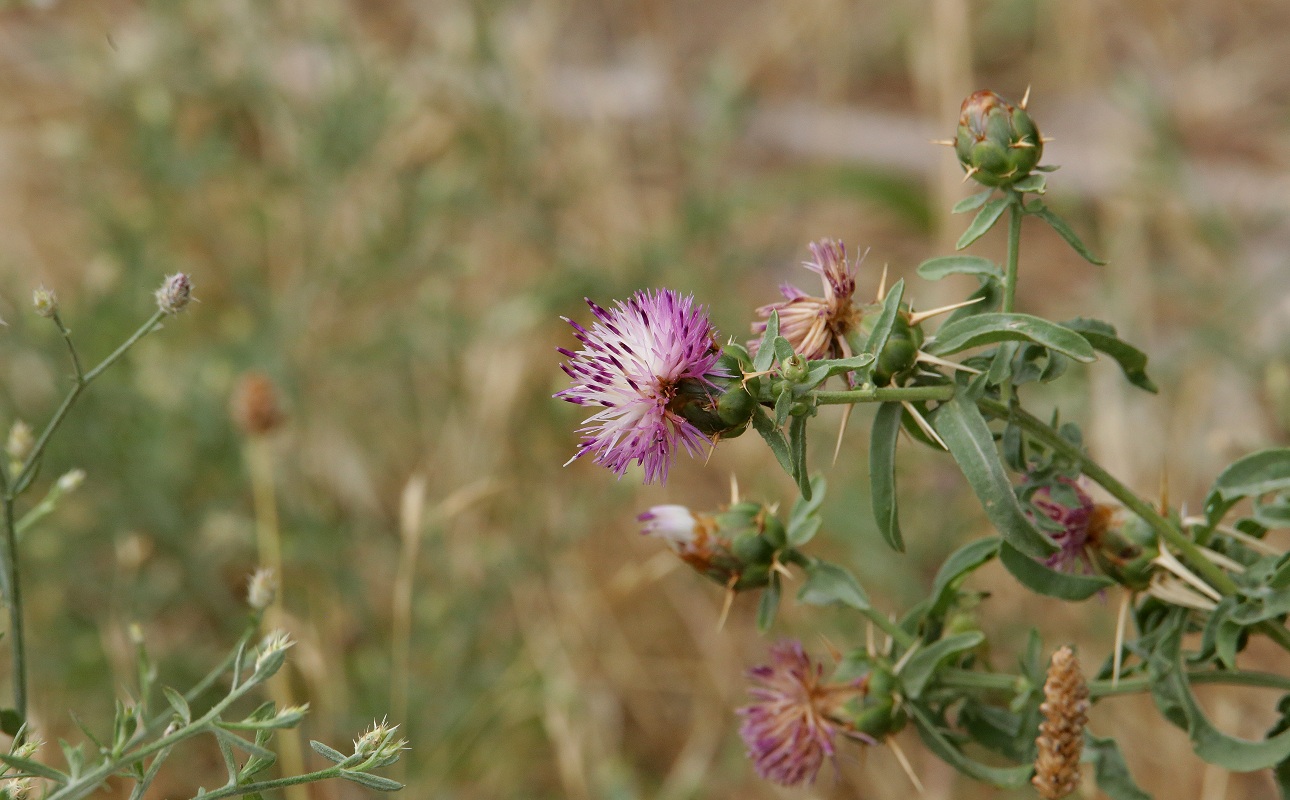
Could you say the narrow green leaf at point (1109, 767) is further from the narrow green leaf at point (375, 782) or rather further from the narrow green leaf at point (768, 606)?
the narrow green leaf at point (375, 782)

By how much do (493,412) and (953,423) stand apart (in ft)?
6.81

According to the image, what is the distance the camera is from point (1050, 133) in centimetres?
446

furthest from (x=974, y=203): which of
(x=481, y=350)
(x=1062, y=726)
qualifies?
(x=481, y=350)

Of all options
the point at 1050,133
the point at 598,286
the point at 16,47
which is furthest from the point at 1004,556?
the point at 16,47

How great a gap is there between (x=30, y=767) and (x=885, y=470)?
0.77 metres

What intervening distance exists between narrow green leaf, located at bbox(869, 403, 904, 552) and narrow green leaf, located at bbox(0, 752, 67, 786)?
2.42ft

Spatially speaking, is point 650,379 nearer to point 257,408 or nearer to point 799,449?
point 799,449

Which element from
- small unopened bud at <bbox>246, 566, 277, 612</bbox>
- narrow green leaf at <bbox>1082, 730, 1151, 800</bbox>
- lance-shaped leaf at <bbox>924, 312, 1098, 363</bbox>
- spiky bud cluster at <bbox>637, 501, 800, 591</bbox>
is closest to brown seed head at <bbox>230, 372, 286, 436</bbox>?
small unopened bud at <bbox>246, 566, 277, 612</bbox>

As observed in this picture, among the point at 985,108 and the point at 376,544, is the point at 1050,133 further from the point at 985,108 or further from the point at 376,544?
the point at 985,108

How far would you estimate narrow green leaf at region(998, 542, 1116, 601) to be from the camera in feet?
4.10

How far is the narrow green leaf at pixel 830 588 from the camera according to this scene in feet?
4.37

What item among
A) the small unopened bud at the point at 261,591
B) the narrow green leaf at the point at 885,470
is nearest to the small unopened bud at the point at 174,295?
the small unopened bud at the point at 261,591

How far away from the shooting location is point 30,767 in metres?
0.95

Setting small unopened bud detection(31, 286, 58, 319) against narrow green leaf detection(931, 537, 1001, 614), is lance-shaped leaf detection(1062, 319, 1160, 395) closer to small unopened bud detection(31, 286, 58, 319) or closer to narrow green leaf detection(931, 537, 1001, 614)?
narrow green leaf detection(931, 537, 1001, 614)
